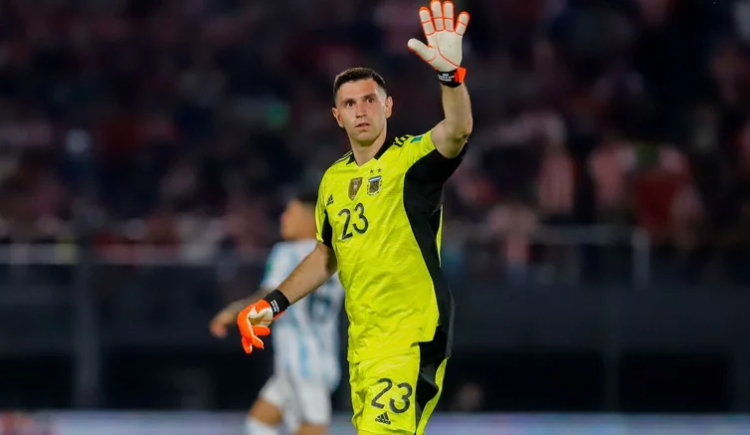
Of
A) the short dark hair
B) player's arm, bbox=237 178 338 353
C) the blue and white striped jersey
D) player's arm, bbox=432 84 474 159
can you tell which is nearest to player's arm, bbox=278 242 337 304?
player's arm, bbox=237 178 338 353

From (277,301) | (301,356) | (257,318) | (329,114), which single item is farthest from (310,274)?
(329,114)

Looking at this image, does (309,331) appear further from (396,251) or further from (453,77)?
(453,77)

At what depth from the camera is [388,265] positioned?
4.62 m

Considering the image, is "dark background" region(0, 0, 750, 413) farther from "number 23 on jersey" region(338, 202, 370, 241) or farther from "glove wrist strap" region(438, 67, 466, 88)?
"glove wrist strap" region(438, 67, 466, 88)

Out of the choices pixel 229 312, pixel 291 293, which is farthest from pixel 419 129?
pixel 291 293

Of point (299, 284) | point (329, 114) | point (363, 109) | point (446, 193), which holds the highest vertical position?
point (329, 114)

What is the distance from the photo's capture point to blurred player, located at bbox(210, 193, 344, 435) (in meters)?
7.88

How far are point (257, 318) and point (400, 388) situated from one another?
2.07 feet

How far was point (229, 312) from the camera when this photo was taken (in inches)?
277

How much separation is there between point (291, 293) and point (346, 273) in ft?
0.93

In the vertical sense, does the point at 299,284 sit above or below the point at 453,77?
below

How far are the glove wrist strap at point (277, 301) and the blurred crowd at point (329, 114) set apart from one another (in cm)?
524

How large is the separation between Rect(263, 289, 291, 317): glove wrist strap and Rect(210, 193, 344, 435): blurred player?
2887mm

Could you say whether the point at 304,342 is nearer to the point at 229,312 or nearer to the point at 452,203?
the point at 229,312
